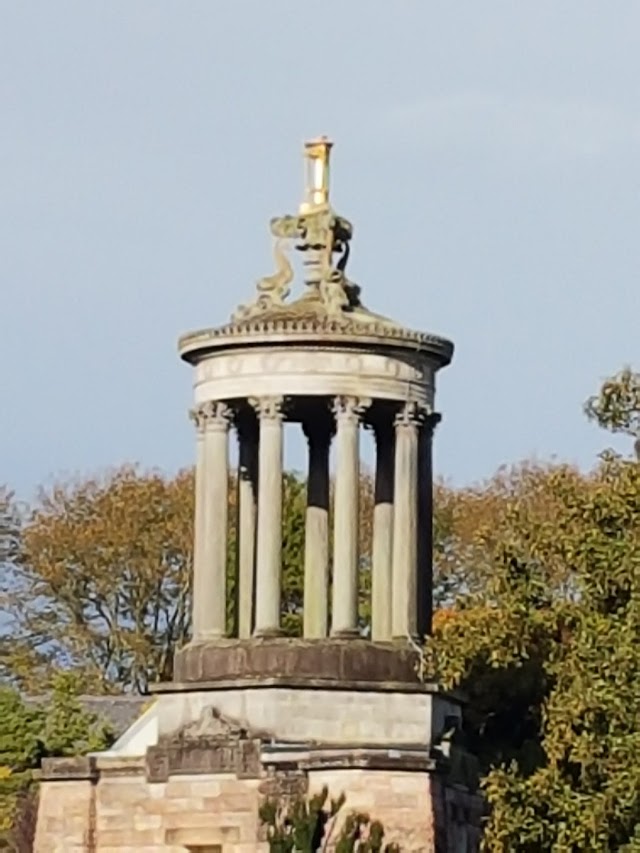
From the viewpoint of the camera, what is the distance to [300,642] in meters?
51.4

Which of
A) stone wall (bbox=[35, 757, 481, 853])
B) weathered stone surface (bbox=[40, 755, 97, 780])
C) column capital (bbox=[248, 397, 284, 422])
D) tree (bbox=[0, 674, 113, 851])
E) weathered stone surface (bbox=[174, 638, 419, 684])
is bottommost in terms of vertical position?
stone wall (bbox=[35, 757, 481, 853])

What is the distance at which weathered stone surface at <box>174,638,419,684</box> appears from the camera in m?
51.2

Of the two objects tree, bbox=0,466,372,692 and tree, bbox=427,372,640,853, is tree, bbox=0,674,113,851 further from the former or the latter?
tree, bbox=427,372,640,853

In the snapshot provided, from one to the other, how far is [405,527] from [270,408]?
262cm

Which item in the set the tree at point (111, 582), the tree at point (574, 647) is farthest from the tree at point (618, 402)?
the tree at point (111, 582)

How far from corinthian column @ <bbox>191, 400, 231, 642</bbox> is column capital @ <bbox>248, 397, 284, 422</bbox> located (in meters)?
0.88

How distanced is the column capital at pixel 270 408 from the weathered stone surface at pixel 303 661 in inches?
122

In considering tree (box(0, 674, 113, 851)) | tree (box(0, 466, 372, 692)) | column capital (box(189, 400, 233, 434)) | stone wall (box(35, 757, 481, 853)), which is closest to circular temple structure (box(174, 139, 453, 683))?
column capital (box(189, 400, 233, 434))

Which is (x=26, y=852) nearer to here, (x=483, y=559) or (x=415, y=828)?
(x=415, y=828)

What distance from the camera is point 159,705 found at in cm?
5288

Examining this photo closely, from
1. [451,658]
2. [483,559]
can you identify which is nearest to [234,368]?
[451,658]

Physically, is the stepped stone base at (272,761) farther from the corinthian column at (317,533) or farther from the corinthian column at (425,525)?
the corinthian column at (317,533)

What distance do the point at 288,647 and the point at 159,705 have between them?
2.60 metres

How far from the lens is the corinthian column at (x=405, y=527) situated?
52156mm
